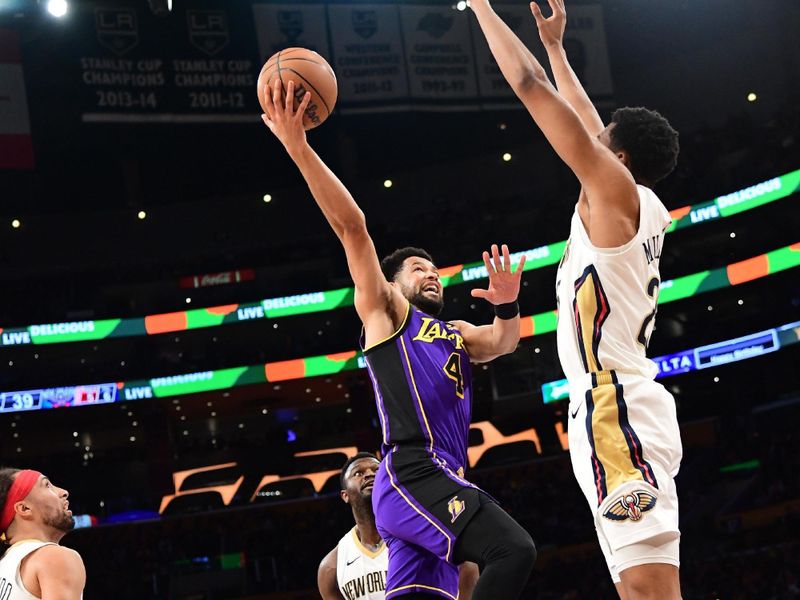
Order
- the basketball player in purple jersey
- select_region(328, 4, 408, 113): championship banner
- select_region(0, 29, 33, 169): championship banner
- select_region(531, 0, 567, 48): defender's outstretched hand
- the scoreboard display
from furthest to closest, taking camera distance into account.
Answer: the scoreboard display, select_region(328, 4, 408, 113): championship banner, select_region(0, 29, 33, 169): championship banner, select_region(531, 0, 567, 48): defender's outstretched hand, the basketball player in purple jersey

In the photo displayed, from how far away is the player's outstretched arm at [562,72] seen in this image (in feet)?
13.8

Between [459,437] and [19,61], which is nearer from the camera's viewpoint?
[459,437]

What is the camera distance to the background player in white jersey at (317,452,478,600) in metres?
6.21

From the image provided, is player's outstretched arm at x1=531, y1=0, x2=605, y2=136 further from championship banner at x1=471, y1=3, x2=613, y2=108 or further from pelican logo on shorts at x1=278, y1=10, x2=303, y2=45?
championship banner at x1=471, y1=3, x2=613, y2=108

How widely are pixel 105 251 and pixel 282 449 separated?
26.8 feet

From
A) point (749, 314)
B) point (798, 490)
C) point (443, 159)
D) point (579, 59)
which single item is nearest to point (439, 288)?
point (579, 59)

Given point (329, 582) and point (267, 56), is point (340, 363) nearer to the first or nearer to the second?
point (267, 56)

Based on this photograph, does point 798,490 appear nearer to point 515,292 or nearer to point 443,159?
point 443,159

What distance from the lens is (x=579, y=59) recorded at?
58.6 ft

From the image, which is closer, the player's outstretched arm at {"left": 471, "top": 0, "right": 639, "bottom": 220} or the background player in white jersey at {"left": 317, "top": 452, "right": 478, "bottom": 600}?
the player's outstretched arm at {"left": 471, "top": 0, "right": 639, "bottom": 220}

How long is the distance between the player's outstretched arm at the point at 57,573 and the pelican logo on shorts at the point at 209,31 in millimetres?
13896

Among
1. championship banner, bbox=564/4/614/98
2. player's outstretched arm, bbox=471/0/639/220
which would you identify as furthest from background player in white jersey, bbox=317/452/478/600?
championship banner, bbox=564/4/614/98

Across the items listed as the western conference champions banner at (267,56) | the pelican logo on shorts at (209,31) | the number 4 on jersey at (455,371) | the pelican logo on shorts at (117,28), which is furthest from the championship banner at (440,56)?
the number 4 on jersey at (455,371)

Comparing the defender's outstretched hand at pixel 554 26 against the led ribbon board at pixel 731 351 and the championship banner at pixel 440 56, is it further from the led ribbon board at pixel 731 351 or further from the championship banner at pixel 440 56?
the led ribbon board at pixel 731 351
